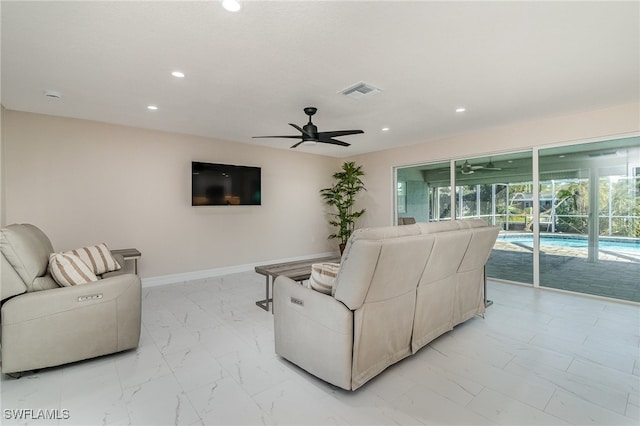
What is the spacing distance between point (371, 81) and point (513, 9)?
4.22 ft

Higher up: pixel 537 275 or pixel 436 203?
pixel 436 203

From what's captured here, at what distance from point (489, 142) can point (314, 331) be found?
4.47m

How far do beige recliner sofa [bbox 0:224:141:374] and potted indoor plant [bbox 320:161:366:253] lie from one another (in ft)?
15.7

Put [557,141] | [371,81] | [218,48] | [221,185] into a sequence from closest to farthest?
1. [218,48]
2. [371,81]
3. [557,141]
4. [221,185]

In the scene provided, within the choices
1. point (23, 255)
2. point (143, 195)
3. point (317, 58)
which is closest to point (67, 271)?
point (23, 255)

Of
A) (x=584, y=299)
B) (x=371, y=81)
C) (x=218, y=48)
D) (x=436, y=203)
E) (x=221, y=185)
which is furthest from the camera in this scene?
(x=436, y=203)

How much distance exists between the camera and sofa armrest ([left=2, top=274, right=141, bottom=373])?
2072 mm

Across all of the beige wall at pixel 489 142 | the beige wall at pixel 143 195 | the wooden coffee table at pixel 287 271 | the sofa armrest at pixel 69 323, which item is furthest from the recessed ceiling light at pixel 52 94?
the beige wall at pixel 489 142

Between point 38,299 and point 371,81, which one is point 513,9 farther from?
point 38,299

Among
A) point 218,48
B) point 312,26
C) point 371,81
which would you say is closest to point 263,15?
point 312,26

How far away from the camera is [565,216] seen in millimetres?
4273

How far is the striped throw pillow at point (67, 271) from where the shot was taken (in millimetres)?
2396

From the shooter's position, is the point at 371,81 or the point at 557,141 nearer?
the point at 371,81

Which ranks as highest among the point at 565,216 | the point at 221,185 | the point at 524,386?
the point at 221,185
